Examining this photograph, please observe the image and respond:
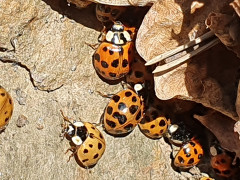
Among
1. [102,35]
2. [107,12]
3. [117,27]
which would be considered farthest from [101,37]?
[107,12]

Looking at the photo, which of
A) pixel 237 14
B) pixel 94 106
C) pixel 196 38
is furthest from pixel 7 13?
pixel 237 14

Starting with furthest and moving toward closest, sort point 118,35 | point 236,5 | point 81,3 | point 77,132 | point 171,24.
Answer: point 77,132 → point 118,35 → point 81,3 → point 171,24 → point 236,5

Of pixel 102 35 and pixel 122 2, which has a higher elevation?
pixel 122 2

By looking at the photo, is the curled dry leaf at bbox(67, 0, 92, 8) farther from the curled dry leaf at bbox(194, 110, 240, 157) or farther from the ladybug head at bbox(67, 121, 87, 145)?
the curled dry leaf at bbox(194, 110, 240, 157)

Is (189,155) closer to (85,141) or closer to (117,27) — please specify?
(85,141)

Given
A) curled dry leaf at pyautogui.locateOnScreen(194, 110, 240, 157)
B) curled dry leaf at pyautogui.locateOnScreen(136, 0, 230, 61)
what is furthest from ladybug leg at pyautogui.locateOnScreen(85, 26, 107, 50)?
curled dry leaf at pyautogui.locateOnScreen(194, 110, 240, 157)
